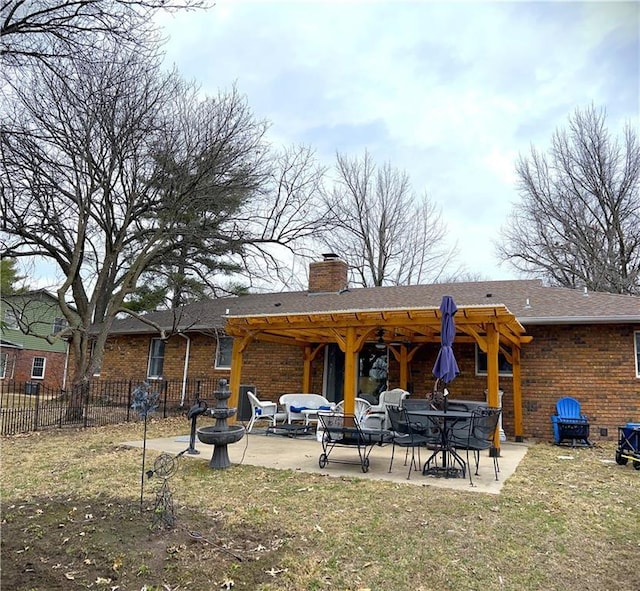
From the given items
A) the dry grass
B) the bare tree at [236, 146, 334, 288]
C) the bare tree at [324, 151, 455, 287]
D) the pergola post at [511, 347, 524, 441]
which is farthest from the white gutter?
the bare tree at [324, 151, 455, 287]

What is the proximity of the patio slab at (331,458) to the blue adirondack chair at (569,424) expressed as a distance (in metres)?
0.80

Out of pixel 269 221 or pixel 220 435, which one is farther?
pixel 269 221

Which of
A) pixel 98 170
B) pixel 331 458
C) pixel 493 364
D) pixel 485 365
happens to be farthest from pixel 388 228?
pixel 331 458

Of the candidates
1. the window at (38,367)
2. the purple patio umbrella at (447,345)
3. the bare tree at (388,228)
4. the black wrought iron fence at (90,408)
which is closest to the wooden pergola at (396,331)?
the purple patio umbrella at (447,345)

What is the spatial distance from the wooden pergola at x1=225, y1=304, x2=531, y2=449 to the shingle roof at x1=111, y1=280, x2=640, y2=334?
0.73m

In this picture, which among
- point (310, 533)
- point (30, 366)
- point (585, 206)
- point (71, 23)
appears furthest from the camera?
point (30, 366)

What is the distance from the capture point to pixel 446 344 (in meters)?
7.17

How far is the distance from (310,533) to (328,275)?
11597 mm

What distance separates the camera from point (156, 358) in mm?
15648

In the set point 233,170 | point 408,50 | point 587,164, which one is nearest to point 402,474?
point 408,50

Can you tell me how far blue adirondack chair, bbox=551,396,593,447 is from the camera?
29.5 ft

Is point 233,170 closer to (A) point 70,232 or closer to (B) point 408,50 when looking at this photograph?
(A) point 70,232

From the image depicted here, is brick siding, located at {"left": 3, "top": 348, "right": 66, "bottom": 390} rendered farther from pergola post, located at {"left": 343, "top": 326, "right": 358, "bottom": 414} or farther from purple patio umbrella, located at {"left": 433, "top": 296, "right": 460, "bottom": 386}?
purple patio umbrella, located at {"left": 433, "top": 296, "right": 460, "bottom": 386}

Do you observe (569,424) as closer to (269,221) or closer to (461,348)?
(461,348)
